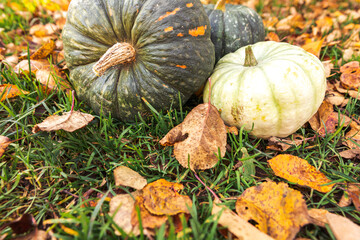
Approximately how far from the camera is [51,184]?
5.86 feet

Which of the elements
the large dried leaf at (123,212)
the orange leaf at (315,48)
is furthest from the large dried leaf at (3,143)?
the orange leaf at (315,48)

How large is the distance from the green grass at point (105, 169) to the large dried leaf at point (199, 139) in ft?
0.32

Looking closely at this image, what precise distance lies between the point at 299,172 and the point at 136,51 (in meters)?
1.46

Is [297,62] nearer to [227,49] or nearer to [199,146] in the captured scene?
[227,49]

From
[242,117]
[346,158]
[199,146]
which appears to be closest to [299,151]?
[346,158]

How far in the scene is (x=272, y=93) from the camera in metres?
1.91

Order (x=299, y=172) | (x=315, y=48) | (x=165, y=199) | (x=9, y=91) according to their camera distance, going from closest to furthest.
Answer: (x=165, y=199), (x=299, y=172), (x=9, y=91), (x=315, y=48)

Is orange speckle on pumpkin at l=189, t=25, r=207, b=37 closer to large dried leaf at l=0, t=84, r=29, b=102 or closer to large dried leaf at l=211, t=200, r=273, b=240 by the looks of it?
large dried leaf at l=211, t=200, r=273, b=240

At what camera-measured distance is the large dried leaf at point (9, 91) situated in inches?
85.1

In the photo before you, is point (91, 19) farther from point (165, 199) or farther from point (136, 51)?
point (165, 199)

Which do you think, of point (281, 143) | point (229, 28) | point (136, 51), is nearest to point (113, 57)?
point (136, 51)

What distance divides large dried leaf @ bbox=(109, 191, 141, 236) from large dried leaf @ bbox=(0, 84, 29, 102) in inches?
52.5

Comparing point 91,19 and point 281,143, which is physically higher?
point 91,19

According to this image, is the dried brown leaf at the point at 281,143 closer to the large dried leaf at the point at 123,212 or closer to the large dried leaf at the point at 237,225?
the large dried leaf at the point at 237,225
